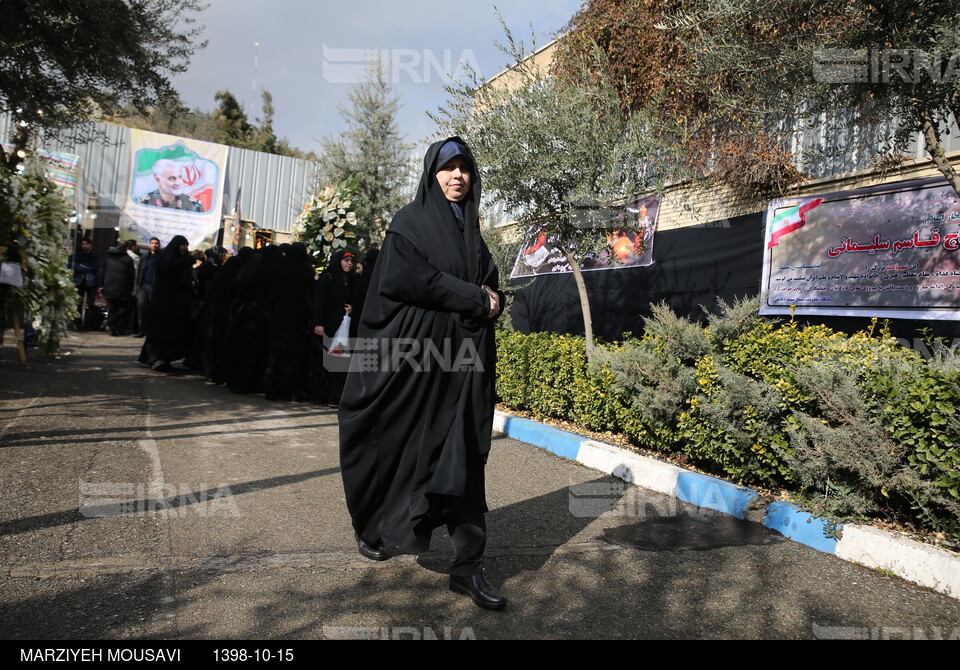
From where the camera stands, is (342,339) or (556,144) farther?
(342,339)

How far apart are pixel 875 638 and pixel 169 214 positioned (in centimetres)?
2474

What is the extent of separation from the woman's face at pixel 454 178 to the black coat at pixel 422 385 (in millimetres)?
40

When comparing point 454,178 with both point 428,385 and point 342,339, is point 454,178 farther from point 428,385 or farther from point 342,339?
point 342,339

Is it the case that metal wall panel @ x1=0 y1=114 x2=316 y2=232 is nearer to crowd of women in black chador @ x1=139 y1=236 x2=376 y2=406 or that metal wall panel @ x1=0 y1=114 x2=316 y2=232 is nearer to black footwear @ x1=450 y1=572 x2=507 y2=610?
crowd of women in black chador @ x1=139 y1=236 x2=376 y2=406

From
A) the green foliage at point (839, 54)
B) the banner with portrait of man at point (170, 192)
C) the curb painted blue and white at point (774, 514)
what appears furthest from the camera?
the banner with portrait of man at point (170, 192)

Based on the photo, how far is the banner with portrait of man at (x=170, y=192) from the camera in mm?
23406

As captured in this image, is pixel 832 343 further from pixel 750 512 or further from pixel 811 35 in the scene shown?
pixel 811 35

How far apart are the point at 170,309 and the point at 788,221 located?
29.2 feet

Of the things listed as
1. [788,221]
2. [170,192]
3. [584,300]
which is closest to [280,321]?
[584,300]

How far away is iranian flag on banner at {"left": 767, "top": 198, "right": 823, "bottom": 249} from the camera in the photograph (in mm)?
8898

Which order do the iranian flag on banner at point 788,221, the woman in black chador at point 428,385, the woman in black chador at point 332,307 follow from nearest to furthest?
the woman in black chador at point 428,385 → the woman in black chador at point 332,307 → the iranian flag on banner at point 788,221

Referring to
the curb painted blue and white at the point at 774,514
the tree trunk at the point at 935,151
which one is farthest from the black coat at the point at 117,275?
the tree trunk at the point at 935,151

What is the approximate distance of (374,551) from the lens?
3391 millimetres

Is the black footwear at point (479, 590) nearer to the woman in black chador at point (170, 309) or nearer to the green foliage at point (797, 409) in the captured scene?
the green foliage at point (797, 409)
